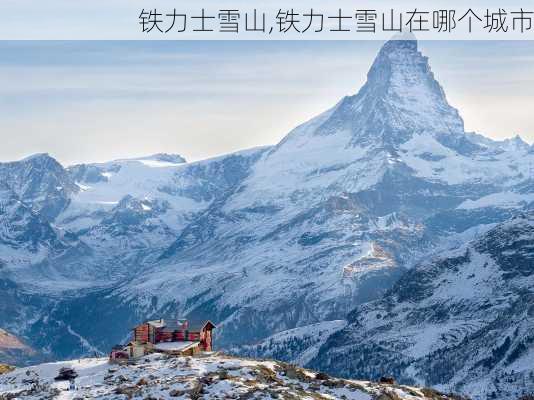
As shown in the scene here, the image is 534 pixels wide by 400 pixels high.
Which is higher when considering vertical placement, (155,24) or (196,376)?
(155,24)

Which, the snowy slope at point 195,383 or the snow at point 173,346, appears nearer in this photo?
the snowy slope at point 195,383

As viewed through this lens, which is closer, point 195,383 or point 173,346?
point 195,383

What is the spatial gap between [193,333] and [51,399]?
4560cm

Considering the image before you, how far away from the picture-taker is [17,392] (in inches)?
6334

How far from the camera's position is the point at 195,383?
154m

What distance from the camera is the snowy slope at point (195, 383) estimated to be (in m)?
152

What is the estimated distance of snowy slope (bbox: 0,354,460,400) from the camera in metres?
152

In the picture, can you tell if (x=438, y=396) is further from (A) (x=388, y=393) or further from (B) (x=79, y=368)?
(B) (x=79, y=368)

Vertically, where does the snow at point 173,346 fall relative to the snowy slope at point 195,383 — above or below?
below

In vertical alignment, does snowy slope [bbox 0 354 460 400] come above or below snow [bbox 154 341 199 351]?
above

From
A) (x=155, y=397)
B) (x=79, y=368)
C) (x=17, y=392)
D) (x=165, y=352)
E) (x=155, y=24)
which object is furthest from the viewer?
(x=155, y=24)

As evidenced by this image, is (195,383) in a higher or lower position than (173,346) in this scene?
higher

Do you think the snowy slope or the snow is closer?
the snowy slope

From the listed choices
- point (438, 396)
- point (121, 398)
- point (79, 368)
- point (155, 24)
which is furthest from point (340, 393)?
point (155, 24)
